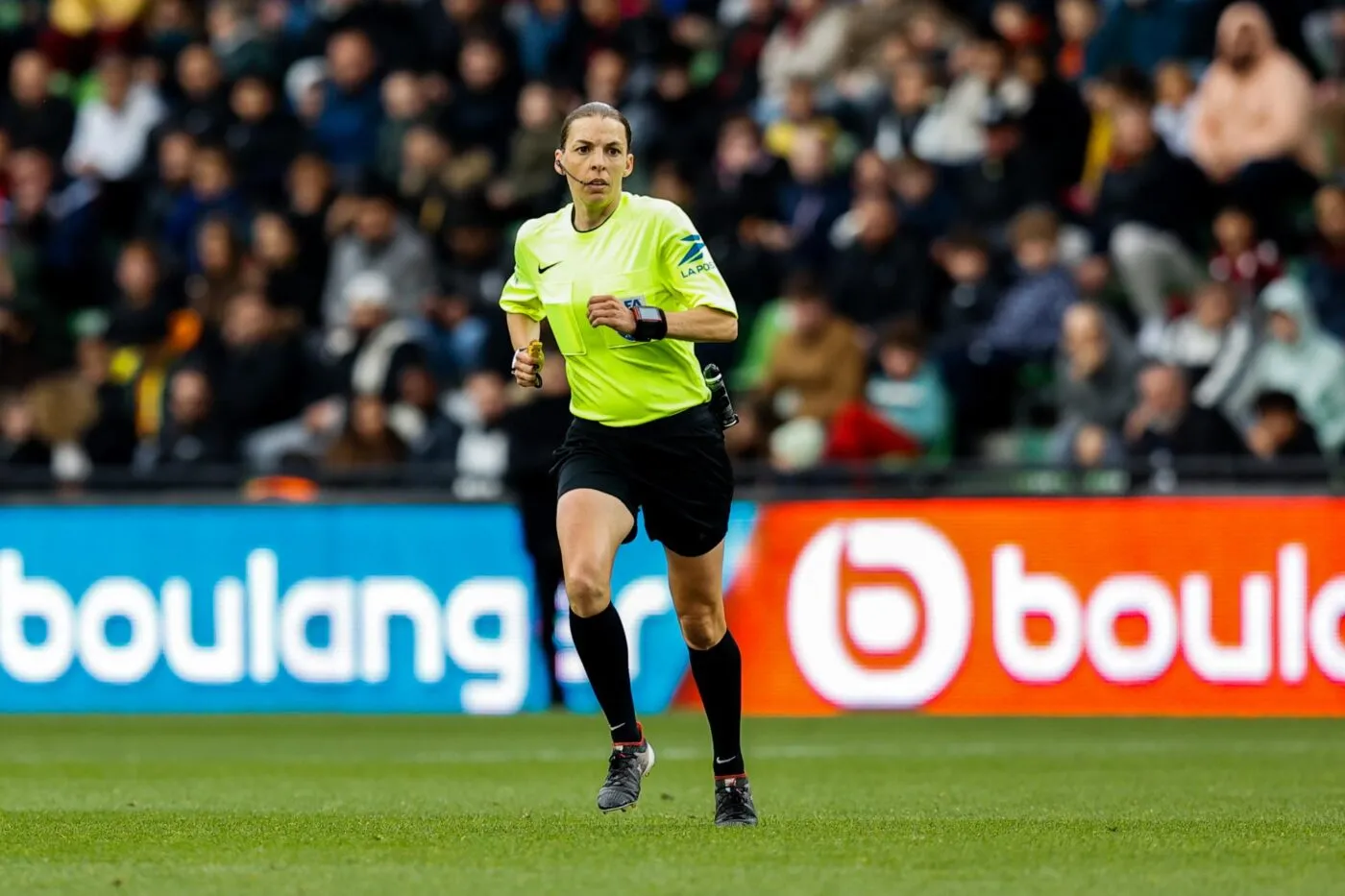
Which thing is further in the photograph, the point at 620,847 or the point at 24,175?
the point at 24,175

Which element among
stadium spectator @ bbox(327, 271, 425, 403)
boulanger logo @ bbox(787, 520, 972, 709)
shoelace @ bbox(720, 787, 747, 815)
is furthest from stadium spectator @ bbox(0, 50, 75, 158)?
shoelace @ bbox(720, 787, 747, 815)

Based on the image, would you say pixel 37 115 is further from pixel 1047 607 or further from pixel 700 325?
pixel 700 325

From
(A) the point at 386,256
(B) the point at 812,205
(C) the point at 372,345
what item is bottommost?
(C) the point at 372,345

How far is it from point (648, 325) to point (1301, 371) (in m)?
7.87

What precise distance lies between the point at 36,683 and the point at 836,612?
4800 millimetres

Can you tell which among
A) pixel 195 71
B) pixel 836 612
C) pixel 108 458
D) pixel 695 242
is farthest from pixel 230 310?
pixel 695 242

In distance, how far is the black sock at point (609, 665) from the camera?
8000mm

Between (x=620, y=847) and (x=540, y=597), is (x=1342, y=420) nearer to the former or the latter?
(x=540, y=597)

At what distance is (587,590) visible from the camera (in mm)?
7848

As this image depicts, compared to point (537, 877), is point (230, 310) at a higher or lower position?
higher

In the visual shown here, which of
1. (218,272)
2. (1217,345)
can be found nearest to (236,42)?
(218,272)

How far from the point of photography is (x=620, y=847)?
23.5ft

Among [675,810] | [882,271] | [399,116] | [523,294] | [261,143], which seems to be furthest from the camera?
[261,143]

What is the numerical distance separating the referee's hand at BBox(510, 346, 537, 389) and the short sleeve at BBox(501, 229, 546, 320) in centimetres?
42
